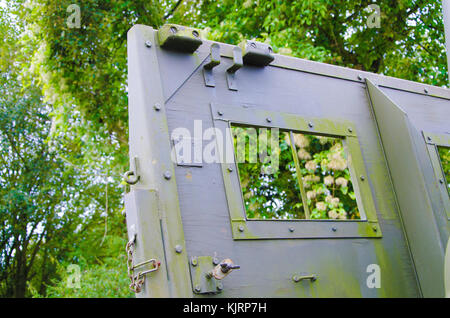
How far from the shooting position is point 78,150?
41.6 ft

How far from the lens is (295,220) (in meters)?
2.73

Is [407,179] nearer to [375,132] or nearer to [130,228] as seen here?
[375,132]

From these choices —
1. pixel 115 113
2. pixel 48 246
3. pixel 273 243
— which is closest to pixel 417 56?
pixel 115 113

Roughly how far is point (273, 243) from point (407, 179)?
1019 millimetres

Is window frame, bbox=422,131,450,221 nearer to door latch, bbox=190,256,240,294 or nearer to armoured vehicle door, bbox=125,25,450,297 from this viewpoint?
armoured vehicle door, bbox=125,25,450,297

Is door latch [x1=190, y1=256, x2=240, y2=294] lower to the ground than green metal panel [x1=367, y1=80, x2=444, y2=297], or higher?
lower

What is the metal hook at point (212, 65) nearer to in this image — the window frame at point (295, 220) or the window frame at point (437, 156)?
the window frame at point (295, 220)

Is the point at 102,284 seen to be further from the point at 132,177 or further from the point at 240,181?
the point at 132,177

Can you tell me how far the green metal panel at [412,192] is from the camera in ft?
9.78

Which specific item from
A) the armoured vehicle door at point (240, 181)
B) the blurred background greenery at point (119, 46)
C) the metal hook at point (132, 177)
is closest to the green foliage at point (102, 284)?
the blurred background greenery at point (119, 46)

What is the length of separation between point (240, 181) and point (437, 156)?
4.23 ft

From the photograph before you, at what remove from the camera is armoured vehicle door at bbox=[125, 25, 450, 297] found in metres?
2.37

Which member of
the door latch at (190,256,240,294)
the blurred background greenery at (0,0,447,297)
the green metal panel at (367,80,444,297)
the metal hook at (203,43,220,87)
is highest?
the blurred background greenery at (0,0,447,297)

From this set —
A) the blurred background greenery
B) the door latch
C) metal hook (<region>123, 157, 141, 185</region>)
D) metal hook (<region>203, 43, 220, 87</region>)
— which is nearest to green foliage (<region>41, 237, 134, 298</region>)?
the blurred background greenery
